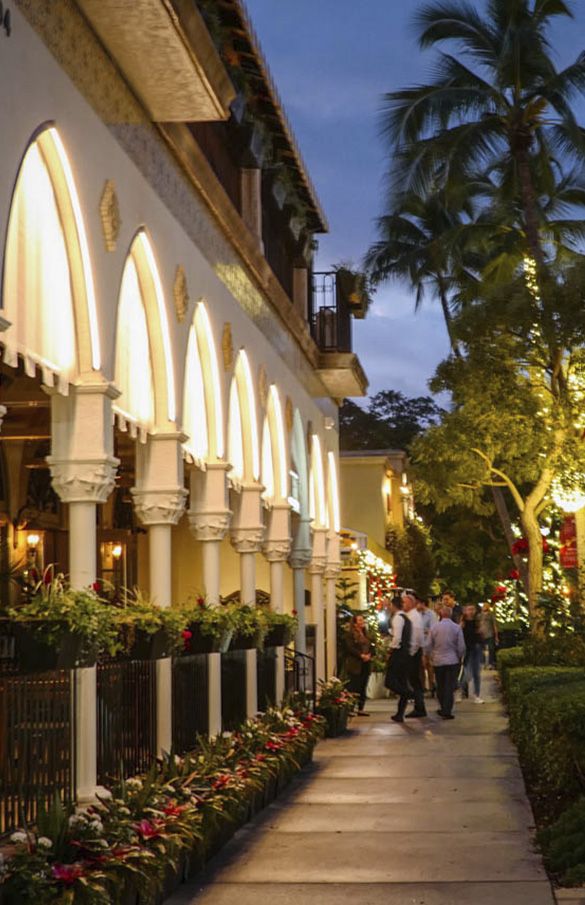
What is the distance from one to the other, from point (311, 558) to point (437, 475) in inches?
129

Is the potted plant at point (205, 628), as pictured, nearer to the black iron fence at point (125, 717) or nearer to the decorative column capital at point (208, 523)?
the decorative column capital at point (208, 523)

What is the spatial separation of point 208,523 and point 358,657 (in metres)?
9.48

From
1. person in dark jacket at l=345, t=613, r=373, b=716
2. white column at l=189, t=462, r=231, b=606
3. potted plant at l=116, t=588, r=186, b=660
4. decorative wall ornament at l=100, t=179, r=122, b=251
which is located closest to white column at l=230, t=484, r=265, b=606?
white column at l=189, t=462, r=231, b=606

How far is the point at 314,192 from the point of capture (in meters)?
24.2

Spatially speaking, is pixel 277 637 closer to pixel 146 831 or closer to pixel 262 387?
pixel 262 387

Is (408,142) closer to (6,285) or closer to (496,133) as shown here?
(496,133)

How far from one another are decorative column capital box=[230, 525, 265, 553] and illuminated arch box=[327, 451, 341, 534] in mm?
10821

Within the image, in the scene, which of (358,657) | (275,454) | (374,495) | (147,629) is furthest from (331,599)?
(374,495)

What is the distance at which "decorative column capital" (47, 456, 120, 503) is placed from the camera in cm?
1070

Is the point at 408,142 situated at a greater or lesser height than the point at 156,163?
greater

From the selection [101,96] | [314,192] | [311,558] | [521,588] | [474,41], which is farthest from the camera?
[521,588]

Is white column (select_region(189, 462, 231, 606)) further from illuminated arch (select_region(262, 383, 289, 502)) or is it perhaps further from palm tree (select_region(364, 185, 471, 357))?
palm tree (select_region(364, 185, 471, 357))

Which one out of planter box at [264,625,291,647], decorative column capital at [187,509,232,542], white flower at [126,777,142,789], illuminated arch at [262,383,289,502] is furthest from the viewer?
illuminated arch at [262,383,289,502]

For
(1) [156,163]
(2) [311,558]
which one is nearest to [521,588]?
(2) [311,558]
